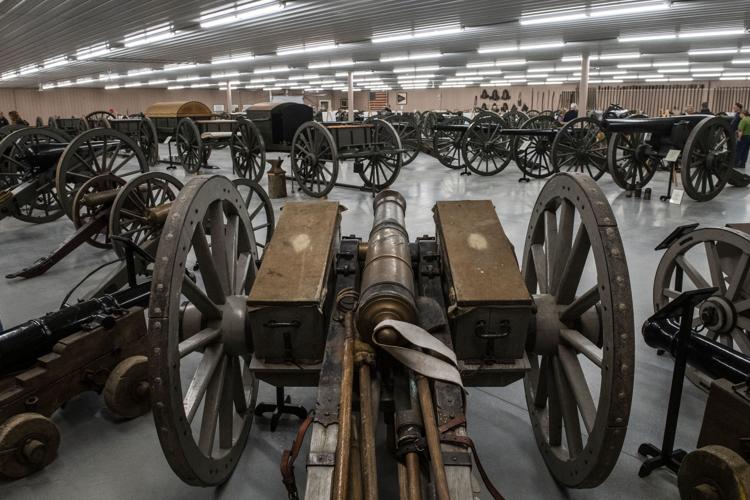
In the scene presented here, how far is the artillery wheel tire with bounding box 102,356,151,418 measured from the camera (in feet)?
9.19

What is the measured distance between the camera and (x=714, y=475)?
1808 millimetres

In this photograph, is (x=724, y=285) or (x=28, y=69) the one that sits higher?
(x=28, y=69)

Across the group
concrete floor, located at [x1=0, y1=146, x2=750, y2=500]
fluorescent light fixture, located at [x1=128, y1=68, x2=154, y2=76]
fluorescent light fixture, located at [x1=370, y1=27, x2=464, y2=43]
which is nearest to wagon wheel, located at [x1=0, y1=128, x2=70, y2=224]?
concrete floor, located at [x1=0, y1=146, x2=750, y2=500]

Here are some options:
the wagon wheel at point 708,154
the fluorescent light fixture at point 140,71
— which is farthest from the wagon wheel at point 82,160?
the fluorescent light fixture at point 140,71

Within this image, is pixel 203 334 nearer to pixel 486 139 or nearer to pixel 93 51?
pixel 486 139

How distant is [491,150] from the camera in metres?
12.5

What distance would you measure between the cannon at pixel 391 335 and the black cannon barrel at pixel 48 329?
31.6 inches

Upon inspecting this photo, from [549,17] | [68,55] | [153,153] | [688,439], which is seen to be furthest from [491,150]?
[68,55]

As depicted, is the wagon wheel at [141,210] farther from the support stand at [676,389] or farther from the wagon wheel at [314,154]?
the support stand at [676,389]

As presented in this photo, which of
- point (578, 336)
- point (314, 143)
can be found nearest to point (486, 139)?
point (314, 143)

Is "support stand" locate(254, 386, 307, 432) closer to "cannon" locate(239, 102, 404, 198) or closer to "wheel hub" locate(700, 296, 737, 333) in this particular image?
"wheel hub" locate(700, 296, 737, 333)

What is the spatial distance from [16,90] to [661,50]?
136 feet

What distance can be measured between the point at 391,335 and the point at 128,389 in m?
1.85

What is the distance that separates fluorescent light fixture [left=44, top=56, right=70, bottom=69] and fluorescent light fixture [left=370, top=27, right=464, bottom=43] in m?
12.4
